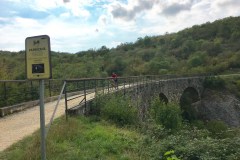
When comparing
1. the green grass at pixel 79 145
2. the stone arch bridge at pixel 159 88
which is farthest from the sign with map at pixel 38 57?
the stone arch bridge at pixel 159 88

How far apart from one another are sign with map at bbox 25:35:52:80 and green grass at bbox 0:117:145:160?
2.62 metres

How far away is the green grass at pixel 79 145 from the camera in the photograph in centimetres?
719

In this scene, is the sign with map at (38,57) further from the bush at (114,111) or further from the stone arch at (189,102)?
the stone arch at (189,102)

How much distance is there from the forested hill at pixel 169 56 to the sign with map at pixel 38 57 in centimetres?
3890

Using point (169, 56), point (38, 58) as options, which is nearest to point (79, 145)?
point (38, 58)

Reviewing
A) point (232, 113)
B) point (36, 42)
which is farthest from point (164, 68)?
point (36, 42)

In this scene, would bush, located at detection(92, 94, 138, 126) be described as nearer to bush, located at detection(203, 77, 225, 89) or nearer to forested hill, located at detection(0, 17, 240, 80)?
forested hill, located at detection(0, 17, 240, 80)

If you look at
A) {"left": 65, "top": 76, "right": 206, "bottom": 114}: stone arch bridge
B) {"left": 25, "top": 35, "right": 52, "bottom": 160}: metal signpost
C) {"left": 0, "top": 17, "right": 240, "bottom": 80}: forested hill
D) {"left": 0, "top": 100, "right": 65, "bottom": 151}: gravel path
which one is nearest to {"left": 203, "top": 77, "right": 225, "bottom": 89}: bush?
{"left": 65, "top": 76, "right": 206, "bottom": 114}: stone arch bridge

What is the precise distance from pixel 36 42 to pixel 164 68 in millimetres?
89864

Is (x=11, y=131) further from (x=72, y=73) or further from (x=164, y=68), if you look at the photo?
(x=164, y=68)

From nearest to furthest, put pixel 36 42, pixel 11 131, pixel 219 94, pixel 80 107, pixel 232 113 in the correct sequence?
1. pixel 36 42
2. pixel 11 131
3. pixel 80 107
4. pixel 232 113
5. pixel 219 94

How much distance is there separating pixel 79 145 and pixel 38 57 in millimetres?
3997

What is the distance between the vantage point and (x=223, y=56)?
4161 inches

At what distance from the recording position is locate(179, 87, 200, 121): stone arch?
5416cm
